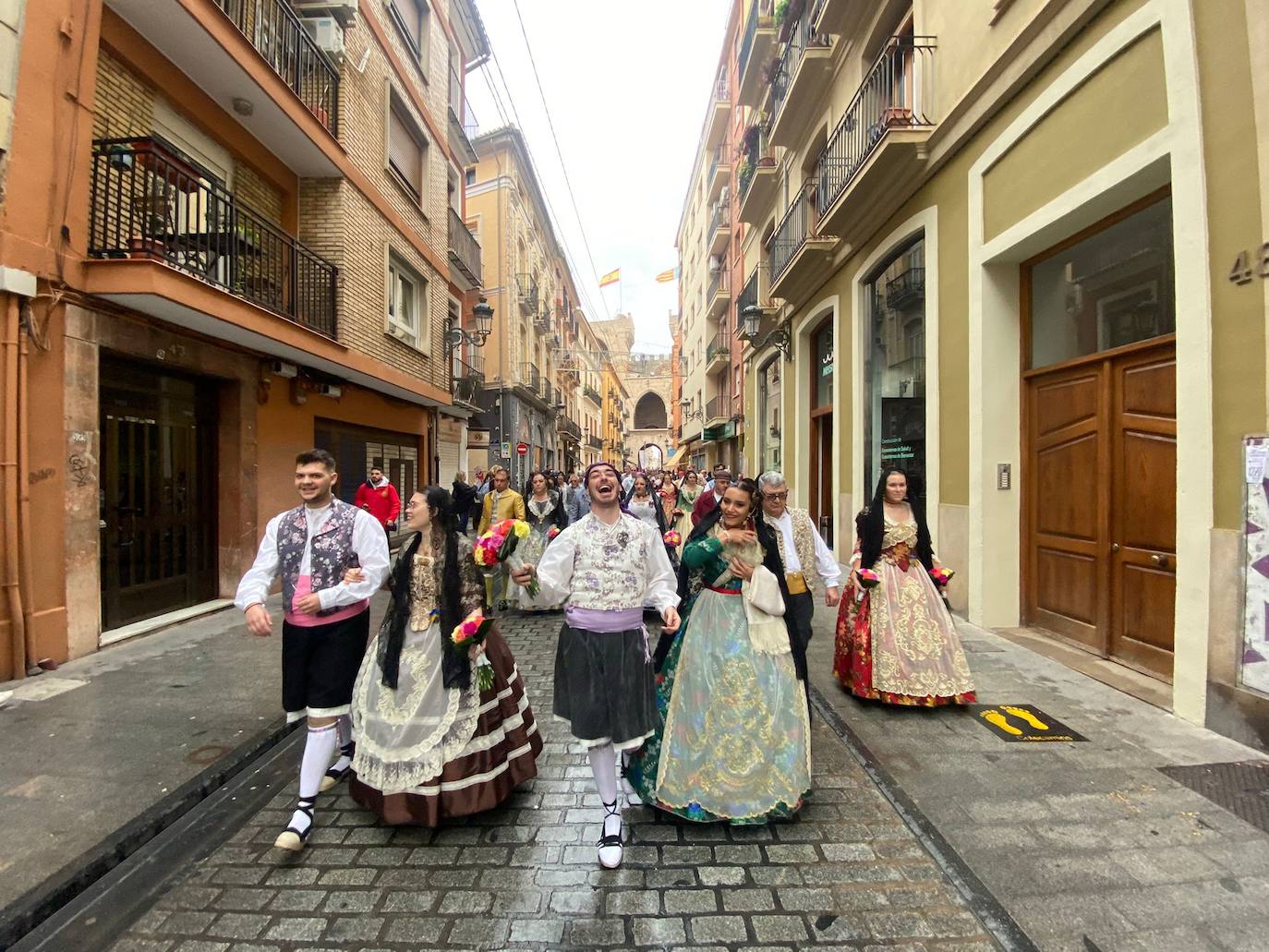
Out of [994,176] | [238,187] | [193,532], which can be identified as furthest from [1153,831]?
[238,187]

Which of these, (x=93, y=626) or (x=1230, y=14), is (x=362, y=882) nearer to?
(x=93, y=626)

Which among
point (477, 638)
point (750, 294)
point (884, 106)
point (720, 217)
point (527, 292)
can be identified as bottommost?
point (477, 638)

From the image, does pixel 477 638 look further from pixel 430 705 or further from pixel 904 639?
pixel 904 639

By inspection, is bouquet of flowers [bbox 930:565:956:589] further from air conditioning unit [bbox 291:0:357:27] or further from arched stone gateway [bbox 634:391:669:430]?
arched stone gateway [bbox 634:391:669:430]

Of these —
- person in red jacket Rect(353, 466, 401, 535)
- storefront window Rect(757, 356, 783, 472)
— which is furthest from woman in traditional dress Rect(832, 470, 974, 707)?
storefront window Rect(757, 356, 783, 472)

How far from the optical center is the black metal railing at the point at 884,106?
778cm

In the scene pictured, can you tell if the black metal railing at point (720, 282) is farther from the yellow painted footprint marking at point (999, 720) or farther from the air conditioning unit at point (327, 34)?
the yellow painted footprint marking at point (999, 720)

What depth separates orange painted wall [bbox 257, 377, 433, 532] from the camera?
8352 millimetres

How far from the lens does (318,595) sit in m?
3.06

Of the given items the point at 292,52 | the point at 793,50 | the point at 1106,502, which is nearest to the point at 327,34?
the point at 292,52

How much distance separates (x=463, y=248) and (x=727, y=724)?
53.2 feet

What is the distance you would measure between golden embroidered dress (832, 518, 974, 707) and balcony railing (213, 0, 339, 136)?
901 cm

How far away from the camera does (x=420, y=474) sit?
14.7 m

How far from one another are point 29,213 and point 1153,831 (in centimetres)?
876
